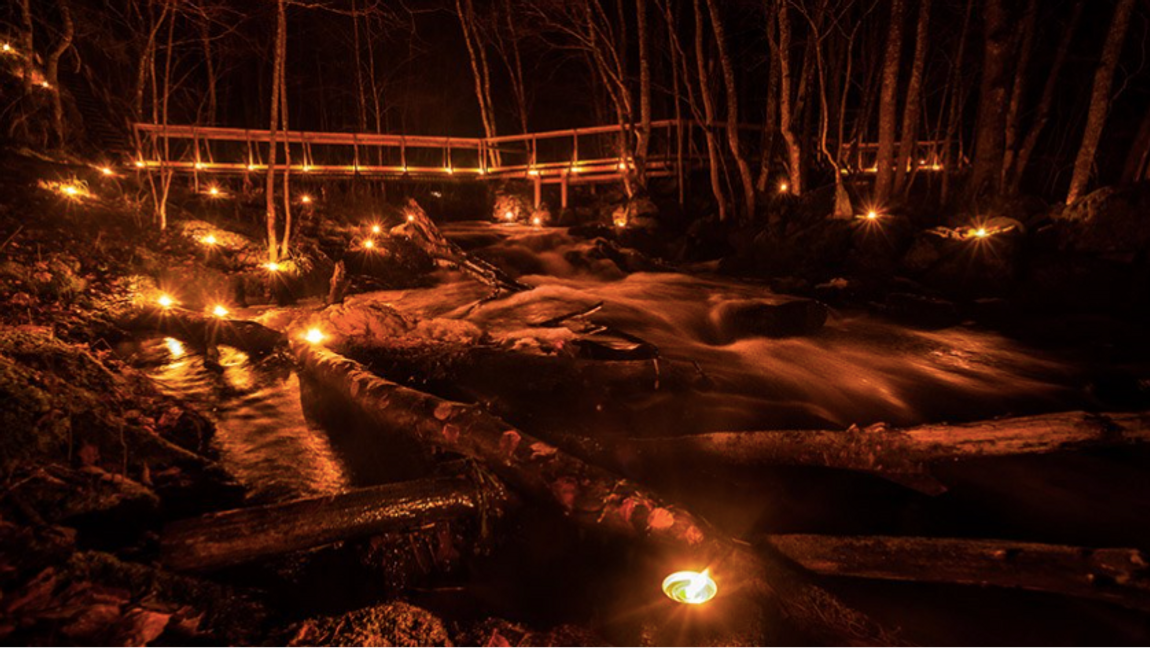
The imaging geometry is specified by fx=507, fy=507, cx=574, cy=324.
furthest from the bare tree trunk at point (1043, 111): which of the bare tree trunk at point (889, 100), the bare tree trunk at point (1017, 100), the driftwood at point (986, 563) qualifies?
the driftwood at point (986, 563)

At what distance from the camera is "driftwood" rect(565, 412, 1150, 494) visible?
10.9ft

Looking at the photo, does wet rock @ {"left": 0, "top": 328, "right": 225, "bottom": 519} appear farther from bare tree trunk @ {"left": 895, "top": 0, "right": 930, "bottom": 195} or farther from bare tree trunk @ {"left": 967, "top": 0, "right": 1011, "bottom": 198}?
bare tree trunk @ {"left": 967, "top": 0, "right": 1011, "bottom": 198}

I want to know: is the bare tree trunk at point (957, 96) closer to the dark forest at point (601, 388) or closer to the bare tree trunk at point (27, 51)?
the dark forest at point (601, 388)

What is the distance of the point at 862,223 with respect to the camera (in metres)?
12.6

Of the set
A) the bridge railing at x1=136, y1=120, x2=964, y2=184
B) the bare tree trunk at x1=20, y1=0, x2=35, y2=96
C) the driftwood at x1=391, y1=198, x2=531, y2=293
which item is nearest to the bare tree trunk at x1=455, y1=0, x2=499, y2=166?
the bridge railing at x1=136, y1=120, x2=964, y2=184

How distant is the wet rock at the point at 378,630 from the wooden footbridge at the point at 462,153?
1535 cm

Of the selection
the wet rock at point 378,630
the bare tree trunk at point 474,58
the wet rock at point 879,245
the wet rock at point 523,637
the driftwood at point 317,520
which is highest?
the bare tree trunk at point 474,58

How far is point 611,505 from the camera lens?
10.4ft

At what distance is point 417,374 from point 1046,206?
15.2 m

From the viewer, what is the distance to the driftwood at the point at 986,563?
2.52 meters

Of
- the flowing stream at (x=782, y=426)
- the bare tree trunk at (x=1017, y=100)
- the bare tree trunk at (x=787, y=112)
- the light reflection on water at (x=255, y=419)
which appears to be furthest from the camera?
the bare tree trunk at (x=787, y=112)

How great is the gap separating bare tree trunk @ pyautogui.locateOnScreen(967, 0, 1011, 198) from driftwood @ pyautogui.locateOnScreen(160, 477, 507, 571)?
48.7ft

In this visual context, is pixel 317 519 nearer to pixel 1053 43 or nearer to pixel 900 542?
pixel 900 542

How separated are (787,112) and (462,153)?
1578 centimetres
